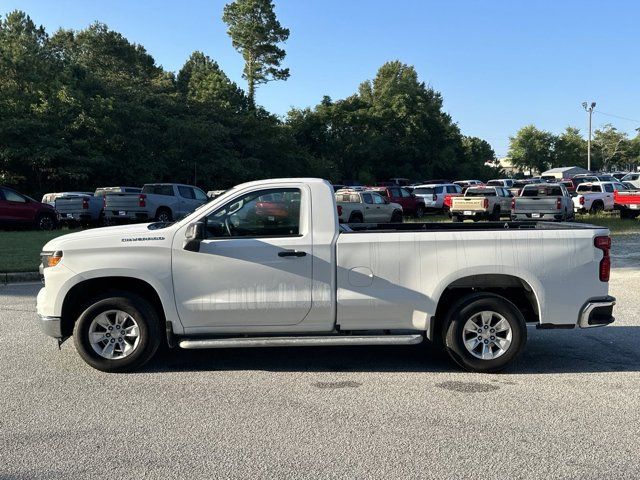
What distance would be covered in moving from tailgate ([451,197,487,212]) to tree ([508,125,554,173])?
247ft

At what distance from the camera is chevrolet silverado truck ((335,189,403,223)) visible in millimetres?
24844

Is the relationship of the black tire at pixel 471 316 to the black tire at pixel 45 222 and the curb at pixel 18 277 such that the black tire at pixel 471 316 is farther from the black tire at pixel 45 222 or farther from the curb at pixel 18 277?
the black tire at pixel 45 222

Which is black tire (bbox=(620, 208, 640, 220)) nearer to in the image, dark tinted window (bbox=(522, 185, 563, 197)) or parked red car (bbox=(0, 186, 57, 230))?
dark tinted window (bbox=(522, 185, 563, 197))

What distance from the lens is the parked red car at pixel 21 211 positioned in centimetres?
2183

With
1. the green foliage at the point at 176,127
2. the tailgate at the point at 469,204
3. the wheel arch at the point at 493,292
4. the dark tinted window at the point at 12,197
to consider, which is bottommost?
the wheel arch at the point at 493,292

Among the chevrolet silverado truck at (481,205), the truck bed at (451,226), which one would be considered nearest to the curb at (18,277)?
the truck bed at (451,226)

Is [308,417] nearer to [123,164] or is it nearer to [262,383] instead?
[262,383]

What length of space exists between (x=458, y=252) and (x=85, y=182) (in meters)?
32.1

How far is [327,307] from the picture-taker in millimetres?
5879

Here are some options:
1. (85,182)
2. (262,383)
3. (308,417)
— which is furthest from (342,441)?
(85,182)

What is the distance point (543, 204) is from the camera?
78.0ft

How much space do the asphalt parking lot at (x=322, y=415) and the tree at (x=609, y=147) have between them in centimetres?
11999

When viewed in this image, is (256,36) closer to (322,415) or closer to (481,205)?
(481,205)

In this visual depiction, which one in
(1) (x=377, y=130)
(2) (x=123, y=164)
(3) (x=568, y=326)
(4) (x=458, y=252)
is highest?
(1) (x=377, y=130)
